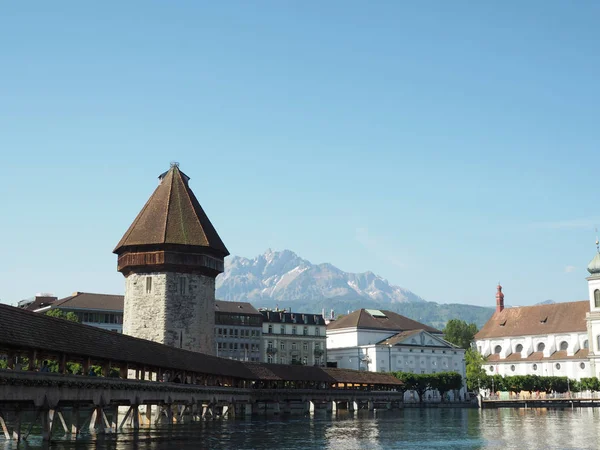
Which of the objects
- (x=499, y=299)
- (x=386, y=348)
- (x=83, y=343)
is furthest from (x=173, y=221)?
(x=499, y=299)

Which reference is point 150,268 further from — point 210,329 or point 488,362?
point 488,362

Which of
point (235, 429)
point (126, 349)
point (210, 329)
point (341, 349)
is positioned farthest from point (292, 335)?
point (126, 349)

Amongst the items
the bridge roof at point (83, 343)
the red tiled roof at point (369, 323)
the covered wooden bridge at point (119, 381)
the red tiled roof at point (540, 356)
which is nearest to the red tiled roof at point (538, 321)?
the red tiled roof at point (540, 356)

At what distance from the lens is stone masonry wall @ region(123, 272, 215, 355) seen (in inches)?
2181

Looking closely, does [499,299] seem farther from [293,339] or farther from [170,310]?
[170,310]

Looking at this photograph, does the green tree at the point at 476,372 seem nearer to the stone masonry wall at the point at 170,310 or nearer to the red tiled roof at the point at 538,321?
the red tiled roof at the point at 538,321

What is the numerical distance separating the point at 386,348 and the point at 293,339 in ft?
40.4

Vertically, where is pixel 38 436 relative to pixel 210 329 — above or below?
below

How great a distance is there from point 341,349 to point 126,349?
242 feet

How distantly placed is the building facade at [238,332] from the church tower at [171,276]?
128ft

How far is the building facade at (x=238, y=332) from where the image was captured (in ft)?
322

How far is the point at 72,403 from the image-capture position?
3419 centimetres

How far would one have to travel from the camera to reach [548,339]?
126062 millimetres

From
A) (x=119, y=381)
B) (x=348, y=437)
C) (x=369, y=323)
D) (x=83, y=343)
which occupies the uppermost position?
(x=369, y=323)
